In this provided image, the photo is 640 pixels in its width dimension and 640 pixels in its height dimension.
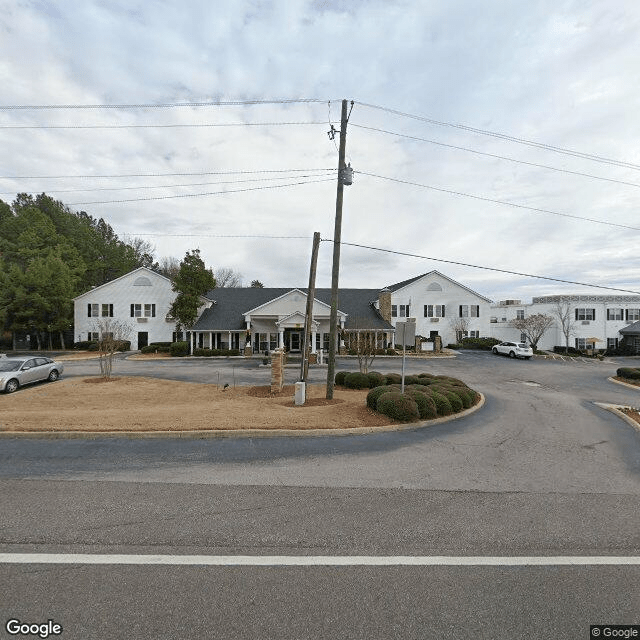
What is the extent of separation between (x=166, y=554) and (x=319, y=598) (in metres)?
1.72

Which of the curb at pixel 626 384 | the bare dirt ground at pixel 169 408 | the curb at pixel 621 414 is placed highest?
the bare dirt ground at pixel 169 408

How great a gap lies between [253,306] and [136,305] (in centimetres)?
1276

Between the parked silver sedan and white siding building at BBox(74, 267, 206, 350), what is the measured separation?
21369 millimetres

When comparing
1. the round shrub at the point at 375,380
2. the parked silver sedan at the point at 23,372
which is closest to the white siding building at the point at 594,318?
the round shrub at the point at 375,380

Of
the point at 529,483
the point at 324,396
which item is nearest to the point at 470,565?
the point at 529,483

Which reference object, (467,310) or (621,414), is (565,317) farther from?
(621,414)

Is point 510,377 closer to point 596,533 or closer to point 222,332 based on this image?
point 596,533

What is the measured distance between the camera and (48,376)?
18234 millimetres

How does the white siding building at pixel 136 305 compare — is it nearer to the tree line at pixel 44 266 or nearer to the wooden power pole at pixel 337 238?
the tree line at pixel 44 266

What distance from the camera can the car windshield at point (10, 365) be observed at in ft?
52.3

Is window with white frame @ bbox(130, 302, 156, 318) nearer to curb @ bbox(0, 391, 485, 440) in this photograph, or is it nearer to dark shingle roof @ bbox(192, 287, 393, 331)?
dark shingle roof @ bbox(192, 287, 393, 331)

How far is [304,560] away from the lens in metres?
3.78

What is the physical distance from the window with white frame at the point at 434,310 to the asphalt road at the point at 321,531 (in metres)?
36.3

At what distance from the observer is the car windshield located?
16.0 meters
